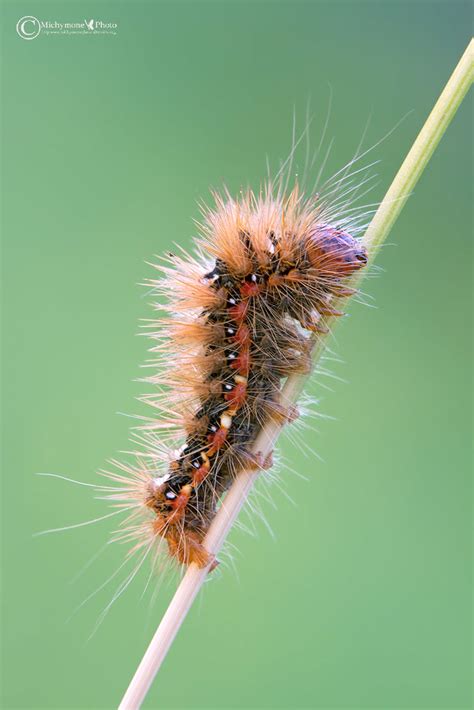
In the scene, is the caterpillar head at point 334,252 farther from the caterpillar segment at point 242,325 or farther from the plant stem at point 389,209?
the plant stem at point 389,209

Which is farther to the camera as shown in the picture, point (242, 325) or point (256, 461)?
point (242, 325)

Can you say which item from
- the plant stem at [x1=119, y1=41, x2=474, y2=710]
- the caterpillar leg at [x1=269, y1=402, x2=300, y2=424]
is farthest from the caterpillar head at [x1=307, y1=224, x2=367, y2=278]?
the caterpillar leg at [x1=269, y1=402, x2=300, y2=424]

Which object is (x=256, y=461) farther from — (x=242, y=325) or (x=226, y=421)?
(x=242, y=325)

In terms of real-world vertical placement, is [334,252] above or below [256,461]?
above

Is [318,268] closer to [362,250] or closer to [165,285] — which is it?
[362,250]

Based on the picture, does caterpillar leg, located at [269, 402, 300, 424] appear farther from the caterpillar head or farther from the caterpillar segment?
the caterpillar head

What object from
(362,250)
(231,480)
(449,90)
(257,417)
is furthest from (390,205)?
(231,480)

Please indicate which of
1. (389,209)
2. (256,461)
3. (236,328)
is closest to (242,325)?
(236,328)

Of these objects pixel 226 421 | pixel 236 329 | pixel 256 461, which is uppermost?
pixel 236 329

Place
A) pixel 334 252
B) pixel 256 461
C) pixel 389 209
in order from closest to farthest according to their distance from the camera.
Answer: pixel 389 209 < pixel 256 461 < pixel 334 252
